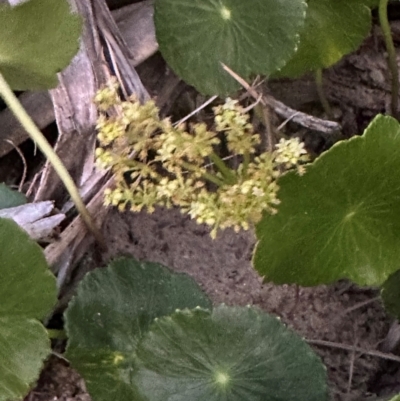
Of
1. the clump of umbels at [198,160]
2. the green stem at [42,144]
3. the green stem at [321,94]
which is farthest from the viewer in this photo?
the green stem at [321,94]

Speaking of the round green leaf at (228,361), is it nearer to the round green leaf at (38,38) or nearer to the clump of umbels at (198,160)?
the clump of umbels at (198,160)

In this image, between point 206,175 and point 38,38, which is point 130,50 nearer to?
point 38,38

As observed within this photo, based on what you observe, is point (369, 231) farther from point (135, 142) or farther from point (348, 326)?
point (135, 142)

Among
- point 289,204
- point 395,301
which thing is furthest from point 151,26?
point 395,301

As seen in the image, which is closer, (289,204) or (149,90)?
(289,204)

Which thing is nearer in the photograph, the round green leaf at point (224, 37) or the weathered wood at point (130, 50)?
the round green leaf at point (224, 37)

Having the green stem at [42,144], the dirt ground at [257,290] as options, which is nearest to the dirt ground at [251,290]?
the dirt ground at [257,290]
